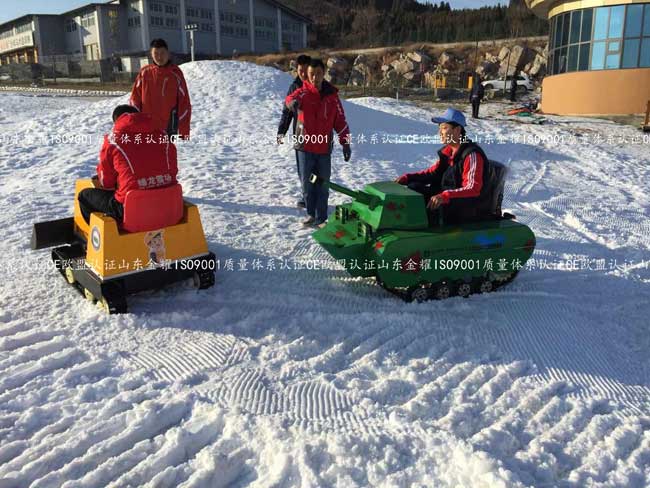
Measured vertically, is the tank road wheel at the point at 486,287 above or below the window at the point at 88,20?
below

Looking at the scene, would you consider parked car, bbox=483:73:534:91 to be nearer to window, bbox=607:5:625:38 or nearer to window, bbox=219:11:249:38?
window, bbox=607:5:625:38

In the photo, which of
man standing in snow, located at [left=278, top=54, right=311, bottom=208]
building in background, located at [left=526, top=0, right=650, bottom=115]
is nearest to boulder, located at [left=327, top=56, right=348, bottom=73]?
building in background, located at [left=526, top=0, right=650, bottom=115]

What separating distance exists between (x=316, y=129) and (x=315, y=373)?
335cm

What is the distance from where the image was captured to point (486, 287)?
485cm

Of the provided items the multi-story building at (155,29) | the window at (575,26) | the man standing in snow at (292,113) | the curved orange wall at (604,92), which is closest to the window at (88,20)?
the multi-story building at (155,29)

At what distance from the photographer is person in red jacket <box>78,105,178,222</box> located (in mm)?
4172

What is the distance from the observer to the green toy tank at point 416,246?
4406 millimetres

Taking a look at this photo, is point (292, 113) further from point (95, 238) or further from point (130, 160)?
point (95, 238)

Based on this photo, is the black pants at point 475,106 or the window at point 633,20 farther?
the window at point 633,20

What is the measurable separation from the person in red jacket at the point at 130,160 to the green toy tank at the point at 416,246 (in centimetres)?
133

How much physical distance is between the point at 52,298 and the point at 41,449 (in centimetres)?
191

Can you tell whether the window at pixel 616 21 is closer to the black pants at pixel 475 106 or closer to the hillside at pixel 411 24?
the black pants at pixel 475 106

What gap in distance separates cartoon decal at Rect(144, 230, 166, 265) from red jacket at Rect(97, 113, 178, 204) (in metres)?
0.35

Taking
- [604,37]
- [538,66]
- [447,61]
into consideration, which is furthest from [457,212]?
[447,61]
